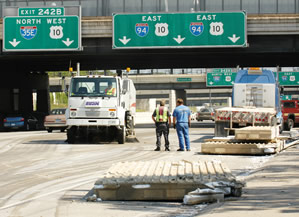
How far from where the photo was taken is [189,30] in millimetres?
37281

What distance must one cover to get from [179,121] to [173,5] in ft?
103

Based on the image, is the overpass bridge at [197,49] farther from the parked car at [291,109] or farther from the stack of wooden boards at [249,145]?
the stack of wooden boards at [249,145]

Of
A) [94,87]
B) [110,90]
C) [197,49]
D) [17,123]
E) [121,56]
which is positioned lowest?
[17,123]

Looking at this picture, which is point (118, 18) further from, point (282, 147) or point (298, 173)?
point (298, 173)

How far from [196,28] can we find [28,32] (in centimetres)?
1018

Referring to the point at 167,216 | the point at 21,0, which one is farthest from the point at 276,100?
the point at 21,0

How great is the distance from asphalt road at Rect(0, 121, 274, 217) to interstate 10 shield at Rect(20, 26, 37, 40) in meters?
16.7

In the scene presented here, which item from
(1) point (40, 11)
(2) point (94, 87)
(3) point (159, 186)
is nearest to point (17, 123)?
(1) point (40, 11)

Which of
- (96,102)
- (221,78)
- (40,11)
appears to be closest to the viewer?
(96,102)

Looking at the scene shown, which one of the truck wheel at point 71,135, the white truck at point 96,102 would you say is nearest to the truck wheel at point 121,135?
the white truck at point 96,102

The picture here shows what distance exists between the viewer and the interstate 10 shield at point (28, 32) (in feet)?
125

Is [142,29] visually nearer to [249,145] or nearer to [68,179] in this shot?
[249,145]

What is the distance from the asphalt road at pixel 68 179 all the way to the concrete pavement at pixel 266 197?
0.44 meters

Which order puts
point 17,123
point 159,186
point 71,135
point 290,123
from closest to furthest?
1. point 159,186
2. point 71,135
3. point 290,123
4. point 17,123
